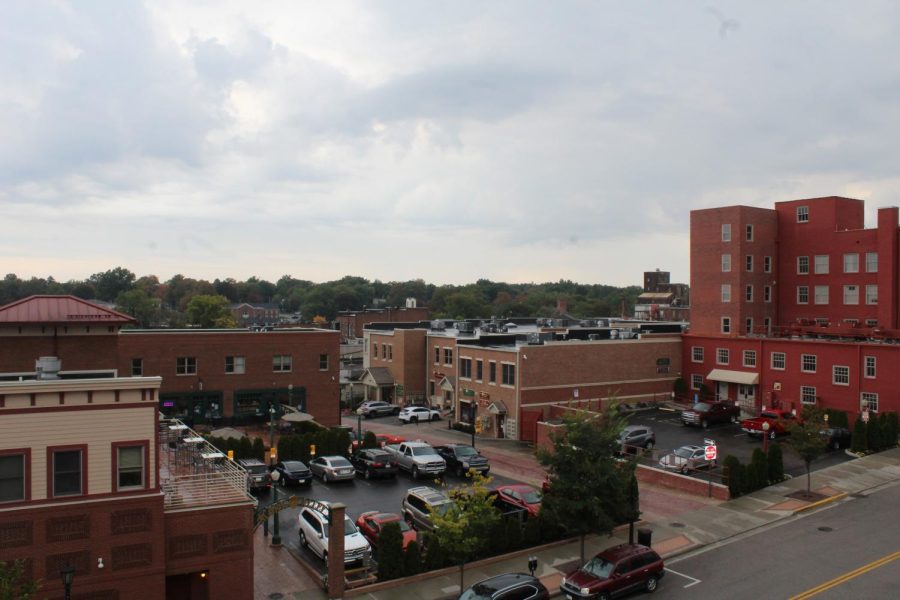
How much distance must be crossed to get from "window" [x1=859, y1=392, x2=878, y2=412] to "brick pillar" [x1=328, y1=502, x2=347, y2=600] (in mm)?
40098

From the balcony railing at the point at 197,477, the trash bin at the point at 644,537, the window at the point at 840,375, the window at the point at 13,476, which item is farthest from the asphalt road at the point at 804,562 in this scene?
the window at the point at 840,375

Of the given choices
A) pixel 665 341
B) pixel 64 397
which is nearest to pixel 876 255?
pixel 665 341

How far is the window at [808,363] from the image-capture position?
5141 centimetres

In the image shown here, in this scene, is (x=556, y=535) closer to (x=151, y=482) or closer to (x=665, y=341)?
(x=151, y=482)

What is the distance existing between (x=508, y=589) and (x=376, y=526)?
7.92 metres

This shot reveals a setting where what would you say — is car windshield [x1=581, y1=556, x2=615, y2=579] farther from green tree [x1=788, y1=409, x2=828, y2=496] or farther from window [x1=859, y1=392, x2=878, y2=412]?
window [x1=859, y1=392, x2=878, y2=412]

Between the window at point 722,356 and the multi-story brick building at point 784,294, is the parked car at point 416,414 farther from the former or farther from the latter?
the window at point 722,356

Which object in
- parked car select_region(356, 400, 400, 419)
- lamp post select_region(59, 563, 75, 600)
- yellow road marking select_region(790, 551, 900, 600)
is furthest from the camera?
parked car select_region(356, 400, 400, 419)

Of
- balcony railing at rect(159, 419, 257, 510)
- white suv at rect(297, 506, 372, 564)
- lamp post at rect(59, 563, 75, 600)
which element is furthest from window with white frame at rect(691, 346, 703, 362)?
lamp post at rect(59, 563, 75, 600)

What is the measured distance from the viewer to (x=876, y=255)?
5644 centimetres

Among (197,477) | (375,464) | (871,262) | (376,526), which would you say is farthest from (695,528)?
(871,262)

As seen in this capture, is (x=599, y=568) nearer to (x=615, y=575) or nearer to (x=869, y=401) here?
(x=615, y=575)

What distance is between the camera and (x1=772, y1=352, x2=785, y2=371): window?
176ft

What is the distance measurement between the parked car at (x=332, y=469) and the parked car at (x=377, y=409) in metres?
25.5
